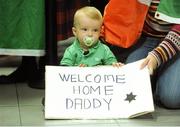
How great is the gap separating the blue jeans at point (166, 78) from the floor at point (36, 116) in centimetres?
5

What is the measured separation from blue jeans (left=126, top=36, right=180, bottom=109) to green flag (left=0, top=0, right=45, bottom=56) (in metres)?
0.41

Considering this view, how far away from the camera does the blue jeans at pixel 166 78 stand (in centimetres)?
197

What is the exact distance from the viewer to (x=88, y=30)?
185 cm

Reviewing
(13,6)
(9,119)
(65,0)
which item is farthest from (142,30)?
(9,119)

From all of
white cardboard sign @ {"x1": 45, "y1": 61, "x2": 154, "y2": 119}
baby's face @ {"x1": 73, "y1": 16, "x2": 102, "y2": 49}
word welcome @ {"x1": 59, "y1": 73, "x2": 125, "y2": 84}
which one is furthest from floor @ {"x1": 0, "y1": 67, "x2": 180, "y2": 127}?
baby's face @ {"x1": 73, "y1": 16, "x2": 102, "y2": 49}

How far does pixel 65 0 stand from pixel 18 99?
491 mm

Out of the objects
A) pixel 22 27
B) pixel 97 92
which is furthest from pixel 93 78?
pixel 22 27

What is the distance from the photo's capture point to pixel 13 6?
2.04m

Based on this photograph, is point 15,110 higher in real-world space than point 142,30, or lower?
lower

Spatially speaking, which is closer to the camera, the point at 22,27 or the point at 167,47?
the point at 167,47

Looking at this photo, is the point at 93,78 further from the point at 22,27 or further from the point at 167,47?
the point at 22,27

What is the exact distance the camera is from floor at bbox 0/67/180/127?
174cm

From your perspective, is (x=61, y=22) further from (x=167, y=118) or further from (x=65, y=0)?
(x=167, y=118)

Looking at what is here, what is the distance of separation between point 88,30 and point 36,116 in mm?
384
